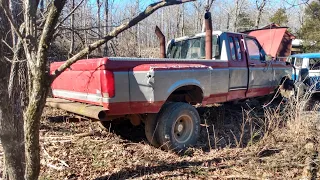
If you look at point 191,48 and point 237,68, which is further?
point 191,48

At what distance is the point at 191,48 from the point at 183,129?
2.43m

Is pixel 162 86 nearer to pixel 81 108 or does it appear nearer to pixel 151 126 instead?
pixel 151 126

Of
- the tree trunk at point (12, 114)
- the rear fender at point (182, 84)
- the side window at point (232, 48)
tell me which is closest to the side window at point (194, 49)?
the side window at point (232, 48)

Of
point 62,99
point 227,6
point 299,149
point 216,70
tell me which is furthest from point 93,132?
point 227,6

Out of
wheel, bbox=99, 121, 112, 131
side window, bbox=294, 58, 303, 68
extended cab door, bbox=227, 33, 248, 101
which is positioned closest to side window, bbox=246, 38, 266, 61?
extended cab door, bbox=227, 33, 248, 101

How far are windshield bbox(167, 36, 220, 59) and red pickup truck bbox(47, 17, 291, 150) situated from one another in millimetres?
23

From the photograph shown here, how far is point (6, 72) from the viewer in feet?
8.16

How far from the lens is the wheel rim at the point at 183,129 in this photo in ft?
14.7

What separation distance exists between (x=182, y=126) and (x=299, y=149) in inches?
72.9

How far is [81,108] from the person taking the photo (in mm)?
3891

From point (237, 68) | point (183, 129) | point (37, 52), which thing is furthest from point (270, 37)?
point (37, 52)

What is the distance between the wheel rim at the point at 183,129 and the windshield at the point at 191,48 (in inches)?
72.5

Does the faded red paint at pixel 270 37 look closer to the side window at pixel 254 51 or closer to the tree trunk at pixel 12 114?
the side window at pixel 254 51

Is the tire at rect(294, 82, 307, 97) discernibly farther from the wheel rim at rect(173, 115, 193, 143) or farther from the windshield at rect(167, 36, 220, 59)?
the wheel rim at rect(173, 115, 193, 143)
